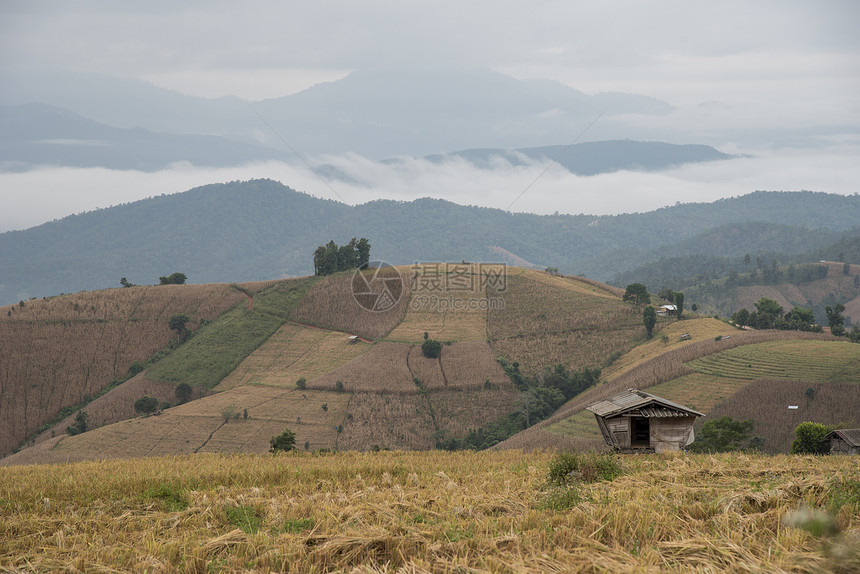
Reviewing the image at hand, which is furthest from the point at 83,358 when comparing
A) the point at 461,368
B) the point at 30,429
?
the point at 461,368

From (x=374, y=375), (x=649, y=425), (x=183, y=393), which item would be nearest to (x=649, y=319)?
(x=374, y=375)

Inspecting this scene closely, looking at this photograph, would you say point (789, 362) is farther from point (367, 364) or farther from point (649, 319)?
point (367, 364)

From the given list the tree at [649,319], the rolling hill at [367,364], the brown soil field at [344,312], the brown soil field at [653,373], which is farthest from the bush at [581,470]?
the brown soil field at [344,312]

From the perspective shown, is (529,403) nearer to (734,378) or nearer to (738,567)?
(734,378)

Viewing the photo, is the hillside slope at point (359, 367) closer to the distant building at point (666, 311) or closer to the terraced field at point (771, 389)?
the distant building at point (666, 311)

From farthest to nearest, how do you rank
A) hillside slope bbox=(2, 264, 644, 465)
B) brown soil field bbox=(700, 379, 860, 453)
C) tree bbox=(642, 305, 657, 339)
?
tree bbox=(642, 305, 657, 339) → hillside slope bbox=(2, 264, 644, 465) → brown soil field bbox=(700, 379, 860, 453)

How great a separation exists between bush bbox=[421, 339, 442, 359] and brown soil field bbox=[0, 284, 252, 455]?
47293mm

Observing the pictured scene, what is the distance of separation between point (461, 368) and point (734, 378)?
38619mm

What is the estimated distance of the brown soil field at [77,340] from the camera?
9812cm

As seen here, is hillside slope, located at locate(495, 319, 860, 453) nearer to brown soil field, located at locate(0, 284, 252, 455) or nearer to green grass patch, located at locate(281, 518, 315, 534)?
green grass patch, located at locate(281, 518, 315, 534)

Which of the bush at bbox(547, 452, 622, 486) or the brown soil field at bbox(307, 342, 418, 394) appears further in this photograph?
the brown soil field at bbox(307, 342, 418, 394)

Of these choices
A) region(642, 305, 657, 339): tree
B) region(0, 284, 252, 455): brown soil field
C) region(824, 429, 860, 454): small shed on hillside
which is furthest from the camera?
region(0, 284, 252, 455): brown soil field
